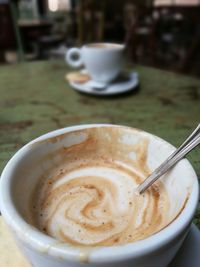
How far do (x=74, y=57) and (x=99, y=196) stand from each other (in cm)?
63

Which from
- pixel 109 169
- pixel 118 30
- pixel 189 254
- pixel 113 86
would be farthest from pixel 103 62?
pixel 118 30

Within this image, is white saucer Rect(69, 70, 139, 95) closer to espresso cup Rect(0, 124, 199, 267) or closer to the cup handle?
the cup handle

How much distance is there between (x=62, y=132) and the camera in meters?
0.38

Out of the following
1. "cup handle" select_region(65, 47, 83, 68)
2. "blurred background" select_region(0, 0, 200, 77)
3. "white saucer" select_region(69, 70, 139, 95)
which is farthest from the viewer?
"blurred background" select_region(0, 0, 200, 77)

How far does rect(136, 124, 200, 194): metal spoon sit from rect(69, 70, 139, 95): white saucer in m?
0.39

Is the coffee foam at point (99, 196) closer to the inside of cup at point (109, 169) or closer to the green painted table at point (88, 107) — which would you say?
the inside of cup at point (109, 169)

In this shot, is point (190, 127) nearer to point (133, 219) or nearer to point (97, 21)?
point (133, 219)

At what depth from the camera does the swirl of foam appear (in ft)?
0.96

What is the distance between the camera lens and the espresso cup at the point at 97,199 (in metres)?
0.22

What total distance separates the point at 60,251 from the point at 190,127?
42 cm

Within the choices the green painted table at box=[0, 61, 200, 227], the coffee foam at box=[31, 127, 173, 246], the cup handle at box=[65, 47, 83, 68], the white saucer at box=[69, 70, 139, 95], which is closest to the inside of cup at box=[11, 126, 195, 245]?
the coffee foam at box=[31, 127, 173, 246]

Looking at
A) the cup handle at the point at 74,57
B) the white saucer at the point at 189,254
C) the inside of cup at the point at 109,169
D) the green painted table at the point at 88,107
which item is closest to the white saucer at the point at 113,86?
the green painted table at the point at 88,107

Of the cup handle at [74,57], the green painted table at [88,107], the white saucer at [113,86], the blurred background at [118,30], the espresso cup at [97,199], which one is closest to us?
the espresso cup at [97,199]

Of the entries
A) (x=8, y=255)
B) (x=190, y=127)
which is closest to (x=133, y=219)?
(x=8, y=255)
